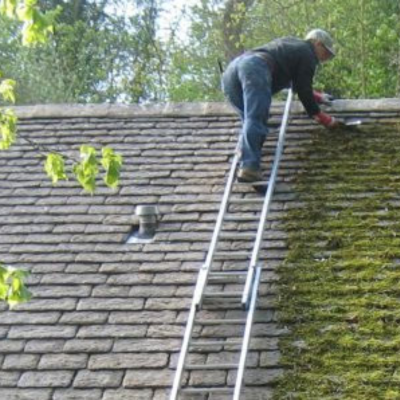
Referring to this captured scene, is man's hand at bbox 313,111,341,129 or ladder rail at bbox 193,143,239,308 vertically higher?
man's hand at bbox 313,111,341,129

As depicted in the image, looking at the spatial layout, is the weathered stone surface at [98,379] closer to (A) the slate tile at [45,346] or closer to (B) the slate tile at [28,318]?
(A) the slate tile at [45,346]

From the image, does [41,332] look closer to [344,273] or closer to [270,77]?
[344,273]

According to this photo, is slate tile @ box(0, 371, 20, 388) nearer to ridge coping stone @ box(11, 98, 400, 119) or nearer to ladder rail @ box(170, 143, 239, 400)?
ladder rail @ box(170, 143, 239, 400)

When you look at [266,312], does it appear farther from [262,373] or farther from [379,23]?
[379,23]

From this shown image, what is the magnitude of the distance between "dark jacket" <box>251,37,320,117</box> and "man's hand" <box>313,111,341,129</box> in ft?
0.63

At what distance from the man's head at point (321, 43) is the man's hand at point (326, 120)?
0.41 m

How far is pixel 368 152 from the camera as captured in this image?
6020mm

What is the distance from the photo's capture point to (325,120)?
245 inches

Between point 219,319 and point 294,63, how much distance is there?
89.9 inches

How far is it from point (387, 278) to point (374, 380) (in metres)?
0.87

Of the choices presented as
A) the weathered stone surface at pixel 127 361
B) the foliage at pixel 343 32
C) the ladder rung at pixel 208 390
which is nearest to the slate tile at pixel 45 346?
the weathered stone surface at pixel 127 361

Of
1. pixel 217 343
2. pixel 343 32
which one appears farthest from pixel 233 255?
pixel 343 32

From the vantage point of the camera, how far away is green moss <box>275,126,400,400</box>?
3.97 meters

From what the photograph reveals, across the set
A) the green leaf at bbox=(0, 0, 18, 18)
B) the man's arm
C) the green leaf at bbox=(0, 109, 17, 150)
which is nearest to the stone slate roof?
the man's arm
